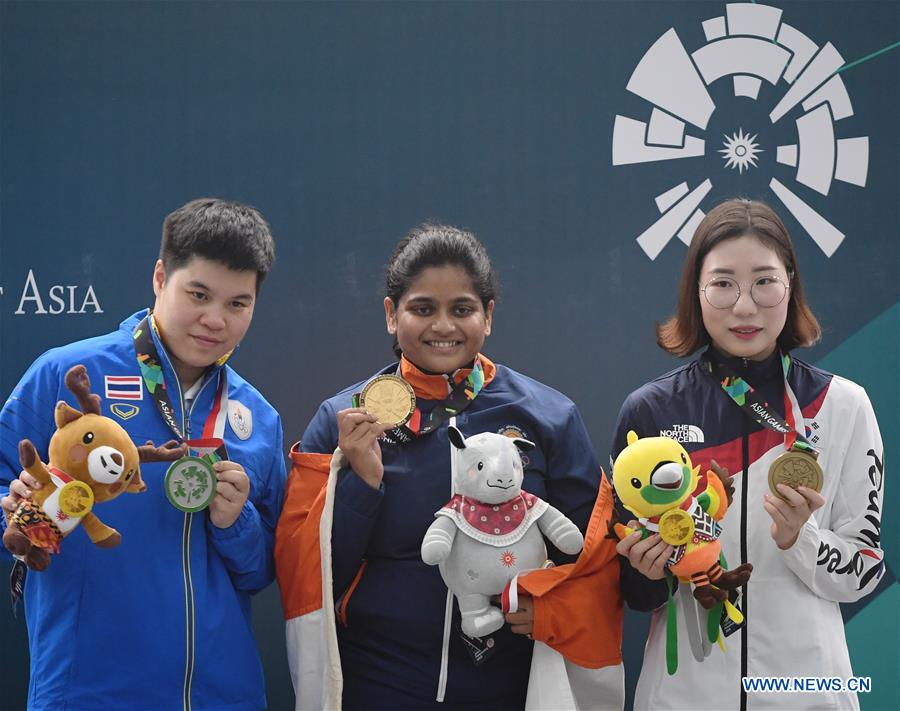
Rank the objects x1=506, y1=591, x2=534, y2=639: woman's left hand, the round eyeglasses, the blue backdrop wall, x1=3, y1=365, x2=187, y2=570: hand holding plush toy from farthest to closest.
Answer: the blue backdrop wall
the round eyeglasses
x1=506, y1=591, x2=534, y2=639: woman's left hand
x1=3, y1=365, x2=187, y2=570: hand holding plush toy

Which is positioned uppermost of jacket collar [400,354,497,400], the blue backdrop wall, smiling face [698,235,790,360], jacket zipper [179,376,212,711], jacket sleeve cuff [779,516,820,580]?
the blue backdrop wall

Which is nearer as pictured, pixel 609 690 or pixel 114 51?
pixel 609 690

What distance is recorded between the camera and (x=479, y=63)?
128 inches

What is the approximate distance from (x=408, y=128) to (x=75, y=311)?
1.31m

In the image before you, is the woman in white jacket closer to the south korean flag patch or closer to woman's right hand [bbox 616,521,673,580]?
woman's right hand [bbox 616,521,673,580]

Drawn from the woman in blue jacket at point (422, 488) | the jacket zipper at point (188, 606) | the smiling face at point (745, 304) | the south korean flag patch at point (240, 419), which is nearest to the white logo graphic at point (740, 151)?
the smiling face at point (745, 304)

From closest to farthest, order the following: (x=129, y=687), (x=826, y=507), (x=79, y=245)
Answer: (x=129, y=687)
(x=826, y=507)
(x=79, y=245)

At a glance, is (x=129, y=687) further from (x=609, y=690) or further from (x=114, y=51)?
(x=114, y=51)

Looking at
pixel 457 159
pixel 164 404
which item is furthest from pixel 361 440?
pixel 457 159

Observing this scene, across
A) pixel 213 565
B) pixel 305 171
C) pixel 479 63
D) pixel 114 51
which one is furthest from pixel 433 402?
pixel 114 51

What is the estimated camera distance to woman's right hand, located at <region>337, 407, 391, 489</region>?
2189mm

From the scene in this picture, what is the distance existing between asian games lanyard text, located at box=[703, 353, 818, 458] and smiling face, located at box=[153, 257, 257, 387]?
1.20m

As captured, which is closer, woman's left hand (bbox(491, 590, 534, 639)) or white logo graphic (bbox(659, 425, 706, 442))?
woman's left hand (bbox(491, 590, 534, 639))

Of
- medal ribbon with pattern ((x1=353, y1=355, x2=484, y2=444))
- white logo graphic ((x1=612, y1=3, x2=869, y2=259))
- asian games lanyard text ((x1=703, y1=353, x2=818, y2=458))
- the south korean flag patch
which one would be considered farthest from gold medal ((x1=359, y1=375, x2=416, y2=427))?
white logo graphic ((x1=612, y1=3, x2=869, y2=259))
